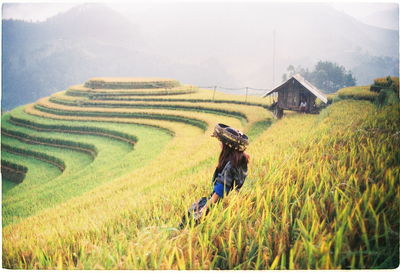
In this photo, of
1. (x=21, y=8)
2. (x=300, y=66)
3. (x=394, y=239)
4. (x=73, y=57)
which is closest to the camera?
(x=394, y=239)

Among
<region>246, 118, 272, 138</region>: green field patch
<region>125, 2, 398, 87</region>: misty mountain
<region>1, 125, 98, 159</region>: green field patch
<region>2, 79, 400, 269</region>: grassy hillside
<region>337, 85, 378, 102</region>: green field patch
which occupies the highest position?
<region>125, 2, 398, 87</region>: misty mountain

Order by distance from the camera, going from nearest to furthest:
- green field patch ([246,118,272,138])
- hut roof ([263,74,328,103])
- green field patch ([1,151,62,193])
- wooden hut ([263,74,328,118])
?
hut roof ([263,74,328,103]) → wooden hut ([263,74,328,118]) → green field patch ([246,118,272,138]) → green field patch ([1,151,62,193])

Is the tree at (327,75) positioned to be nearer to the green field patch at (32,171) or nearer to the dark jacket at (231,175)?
the dark jacket at (231,175)

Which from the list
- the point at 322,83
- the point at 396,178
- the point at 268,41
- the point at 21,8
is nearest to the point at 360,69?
the point at 322,83

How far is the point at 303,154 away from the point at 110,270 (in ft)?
5.69

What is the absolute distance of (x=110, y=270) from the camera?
121 centimetres

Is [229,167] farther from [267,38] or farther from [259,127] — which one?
[259,127]

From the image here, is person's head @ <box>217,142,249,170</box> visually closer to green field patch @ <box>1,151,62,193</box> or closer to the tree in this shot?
the tree

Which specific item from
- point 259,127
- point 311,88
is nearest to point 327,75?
point 311,88

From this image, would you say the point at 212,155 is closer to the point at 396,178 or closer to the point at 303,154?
the point at 303,154

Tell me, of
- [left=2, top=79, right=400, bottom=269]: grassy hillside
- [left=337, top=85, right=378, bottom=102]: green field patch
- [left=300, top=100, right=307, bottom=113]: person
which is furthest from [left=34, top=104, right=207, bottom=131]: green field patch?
[left=2, top=79, right=400, bottom=269]: grassy hillside

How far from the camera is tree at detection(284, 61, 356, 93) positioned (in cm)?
358

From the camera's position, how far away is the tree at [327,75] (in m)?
3.58

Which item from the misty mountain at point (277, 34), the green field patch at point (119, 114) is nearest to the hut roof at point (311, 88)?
the misty mountain at point (277, 34)
